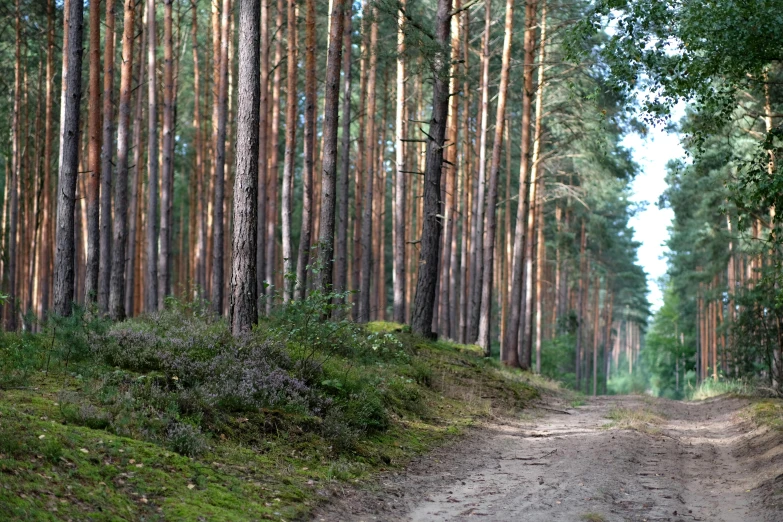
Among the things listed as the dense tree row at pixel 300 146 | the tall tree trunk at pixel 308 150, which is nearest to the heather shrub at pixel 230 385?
the dense tree row at pixel 300 146

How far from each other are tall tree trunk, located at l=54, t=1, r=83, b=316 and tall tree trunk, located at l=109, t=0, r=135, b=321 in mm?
3744

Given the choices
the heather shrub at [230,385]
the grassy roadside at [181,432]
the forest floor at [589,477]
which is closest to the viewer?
the grassy roadside at [181,432]

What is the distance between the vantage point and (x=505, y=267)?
42.3 m

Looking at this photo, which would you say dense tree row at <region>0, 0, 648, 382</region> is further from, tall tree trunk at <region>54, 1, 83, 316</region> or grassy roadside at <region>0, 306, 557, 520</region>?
grassy roadside at <region>0, 306, 557, 520</region>

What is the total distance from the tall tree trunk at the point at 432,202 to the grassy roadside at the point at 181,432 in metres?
5.45


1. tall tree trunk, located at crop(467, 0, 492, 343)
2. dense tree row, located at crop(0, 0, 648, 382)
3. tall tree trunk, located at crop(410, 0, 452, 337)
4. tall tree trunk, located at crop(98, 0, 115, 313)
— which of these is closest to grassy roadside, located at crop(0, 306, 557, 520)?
dense tree row, located at crop(0, 0, 648, 382)

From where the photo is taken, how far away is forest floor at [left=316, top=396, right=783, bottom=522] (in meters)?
6.97

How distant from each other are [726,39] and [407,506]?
22.7 feet

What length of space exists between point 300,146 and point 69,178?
29.3 metres

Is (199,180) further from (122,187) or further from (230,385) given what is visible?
(230,385)

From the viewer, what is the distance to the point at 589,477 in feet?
27.5

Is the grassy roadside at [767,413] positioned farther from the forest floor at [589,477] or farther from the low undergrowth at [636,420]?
the low undergrowth at [636,420]

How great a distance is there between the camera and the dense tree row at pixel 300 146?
13.2 meters

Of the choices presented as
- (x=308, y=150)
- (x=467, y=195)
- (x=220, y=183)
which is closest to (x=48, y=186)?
(x=220, y=183)
